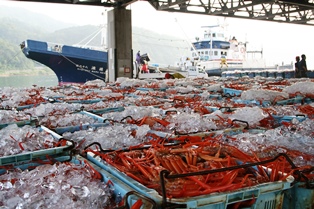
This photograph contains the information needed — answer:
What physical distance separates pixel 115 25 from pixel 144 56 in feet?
25.6

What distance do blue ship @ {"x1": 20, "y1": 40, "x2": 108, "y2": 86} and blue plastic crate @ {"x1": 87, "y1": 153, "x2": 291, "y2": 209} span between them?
21.0 meters

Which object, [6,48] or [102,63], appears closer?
[102,63]

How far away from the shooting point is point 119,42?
13773mm

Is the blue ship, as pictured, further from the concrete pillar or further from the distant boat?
the distant boat

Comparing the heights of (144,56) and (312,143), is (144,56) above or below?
above

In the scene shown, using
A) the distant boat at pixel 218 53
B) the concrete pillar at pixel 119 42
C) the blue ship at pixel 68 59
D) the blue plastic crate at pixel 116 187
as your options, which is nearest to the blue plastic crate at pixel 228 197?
the blue plastic crate at pixel 116 187

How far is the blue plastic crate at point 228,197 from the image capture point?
57.2 inches

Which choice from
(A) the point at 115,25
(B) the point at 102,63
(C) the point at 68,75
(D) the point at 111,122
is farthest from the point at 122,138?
(C) the point at 68,75

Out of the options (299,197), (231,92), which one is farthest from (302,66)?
(299,197)

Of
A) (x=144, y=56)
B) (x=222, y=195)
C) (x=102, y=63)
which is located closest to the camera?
(x=222, y=195)

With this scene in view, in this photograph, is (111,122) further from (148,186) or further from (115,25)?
(115,25)

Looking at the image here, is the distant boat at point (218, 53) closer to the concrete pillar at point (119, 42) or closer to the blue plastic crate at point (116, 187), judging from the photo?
the concrete pillar at point (119, 42)

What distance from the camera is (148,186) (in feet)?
5.61

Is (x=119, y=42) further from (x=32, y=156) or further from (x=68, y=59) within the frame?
(x=32, y=156)
